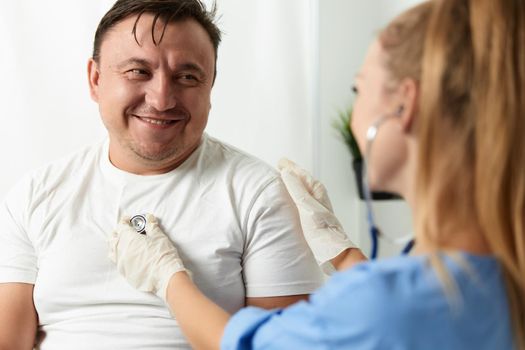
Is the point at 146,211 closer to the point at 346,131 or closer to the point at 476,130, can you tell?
the point at 476,130

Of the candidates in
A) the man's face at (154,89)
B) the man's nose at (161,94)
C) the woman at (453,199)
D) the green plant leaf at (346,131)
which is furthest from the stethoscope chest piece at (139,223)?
the green plant leaf at (346,131)

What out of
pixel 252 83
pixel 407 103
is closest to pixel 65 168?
pixel 252 83

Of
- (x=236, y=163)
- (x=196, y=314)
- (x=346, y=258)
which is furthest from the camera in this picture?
(x=236, y=163)

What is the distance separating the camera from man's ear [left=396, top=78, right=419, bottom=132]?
940 mm

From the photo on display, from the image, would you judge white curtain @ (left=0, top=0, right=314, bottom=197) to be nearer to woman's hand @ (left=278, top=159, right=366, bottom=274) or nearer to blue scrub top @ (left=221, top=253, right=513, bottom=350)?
woman's hand @ (left=278, top=159, right=366, bottom=274)

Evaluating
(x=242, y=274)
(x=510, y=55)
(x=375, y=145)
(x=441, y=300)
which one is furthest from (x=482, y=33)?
(x=242, y=274)

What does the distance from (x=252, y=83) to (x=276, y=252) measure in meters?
1.09

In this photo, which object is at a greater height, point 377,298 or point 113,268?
point 377,298

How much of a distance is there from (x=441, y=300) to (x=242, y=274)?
2.71 ft

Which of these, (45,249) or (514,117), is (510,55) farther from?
(45,249)

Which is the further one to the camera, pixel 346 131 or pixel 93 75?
pixel 346 131

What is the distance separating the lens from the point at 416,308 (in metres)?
0.88

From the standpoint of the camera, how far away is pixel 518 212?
2.94 ft

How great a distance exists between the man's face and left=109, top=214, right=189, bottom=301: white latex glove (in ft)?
0.65
